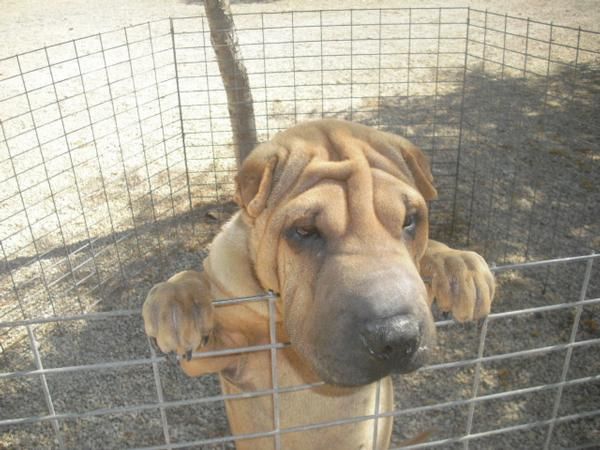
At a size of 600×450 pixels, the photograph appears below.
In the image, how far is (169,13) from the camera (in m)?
14.2

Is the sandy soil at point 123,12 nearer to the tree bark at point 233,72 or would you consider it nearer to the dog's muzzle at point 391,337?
the tree bark at point 233,72

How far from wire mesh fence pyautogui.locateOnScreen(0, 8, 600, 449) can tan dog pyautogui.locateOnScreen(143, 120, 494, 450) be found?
17cm

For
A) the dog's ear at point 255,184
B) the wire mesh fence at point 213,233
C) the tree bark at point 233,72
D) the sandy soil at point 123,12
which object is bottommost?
the wire mesh fence at point 213,233

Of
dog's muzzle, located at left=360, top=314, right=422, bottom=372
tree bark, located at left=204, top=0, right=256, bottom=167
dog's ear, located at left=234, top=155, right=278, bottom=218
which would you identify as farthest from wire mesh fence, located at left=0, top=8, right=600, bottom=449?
dog's ear, located at left=234, top=155, right=278, bottom=218

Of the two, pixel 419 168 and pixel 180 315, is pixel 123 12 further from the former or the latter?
pixel 180 315

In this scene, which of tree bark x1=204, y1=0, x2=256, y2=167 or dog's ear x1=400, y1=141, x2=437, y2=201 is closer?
dog's ear x1=400, y1=141, x2=437, y2=201

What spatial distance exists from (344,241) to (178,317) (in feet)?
2.11

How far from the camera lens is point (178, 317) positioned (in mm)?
2180

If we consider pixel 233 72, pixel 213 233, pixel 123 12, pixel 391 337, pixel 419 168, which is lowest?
pixel 213 233

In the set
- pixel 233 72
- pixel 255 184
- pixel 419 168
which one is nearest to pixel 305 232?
pixel 255 184

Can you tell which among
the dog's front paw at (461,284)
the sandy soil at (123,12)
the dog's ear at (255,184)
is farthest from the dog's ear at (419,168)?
the sandy soil at (123,12)

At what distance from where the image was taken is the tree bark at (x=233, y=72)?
5660 mm

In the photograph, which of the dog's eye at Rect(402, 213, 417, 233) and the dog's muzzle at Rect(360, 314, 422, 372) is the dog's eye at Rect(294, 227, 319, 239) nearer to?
the dog's eye at Rect(402, 213, 417, 233)

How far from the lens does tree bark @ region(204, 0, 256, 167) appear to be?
566 centimetres
